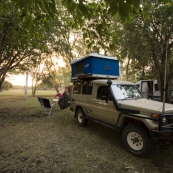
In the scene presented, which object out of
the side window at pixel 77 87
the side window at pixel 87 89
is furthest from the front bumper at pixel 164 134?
the side window at pixel 77 87

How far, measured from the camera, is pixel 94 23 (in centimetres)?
276

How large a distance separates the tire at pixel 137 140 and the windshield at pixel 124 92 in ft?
3.46

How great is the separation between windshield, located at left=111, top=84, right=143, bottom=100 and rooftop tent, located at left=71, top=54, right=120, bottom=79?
3.30 feet

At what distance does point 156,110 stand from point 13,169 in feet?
11.4

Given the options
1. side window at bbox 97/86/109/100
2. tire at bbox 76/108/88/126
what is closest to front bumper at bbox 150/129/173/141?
side window at bbox 97/86/109/100

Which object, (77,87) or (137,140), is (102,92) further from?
(137,140)

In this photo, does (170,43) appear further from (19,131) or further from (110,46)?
(19,131)

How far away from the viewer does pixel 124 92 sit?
14.5 ft

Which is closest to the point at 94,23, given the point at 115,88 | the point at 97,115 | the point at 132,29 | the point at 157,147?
the point at 115,88

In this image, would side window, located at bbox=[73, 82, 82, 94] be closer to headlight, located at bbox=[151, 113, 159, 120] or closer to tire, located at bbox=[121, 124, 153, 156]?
tire, located at bbox=[121, 124, 153, 156]

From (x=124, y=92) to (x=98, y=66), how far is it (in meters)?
1.46

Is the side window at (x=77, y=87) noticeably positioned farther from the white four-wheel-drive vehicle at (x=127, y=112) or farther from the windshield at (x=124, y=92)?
the windshield at (x=124, y=92)

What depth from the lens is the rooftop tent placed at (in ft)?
16.5

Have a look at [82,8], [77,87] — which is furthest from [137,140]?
[77,87]
